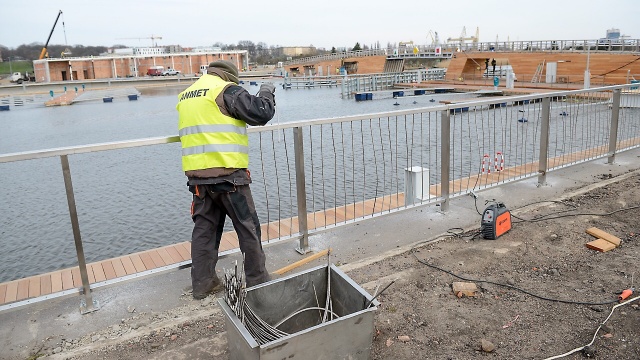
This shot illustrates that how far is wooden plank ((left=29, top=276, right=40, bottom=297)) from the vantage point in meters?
4.05

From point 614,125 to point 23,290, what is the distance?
316 inches

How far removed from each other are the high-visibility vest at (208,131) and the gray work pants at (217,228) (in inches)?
7.8

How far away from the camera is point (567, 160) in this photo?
7.67m

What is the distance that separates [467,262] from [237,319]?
98.5 inches

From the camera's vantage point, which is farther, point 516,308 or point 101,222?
point 101,222

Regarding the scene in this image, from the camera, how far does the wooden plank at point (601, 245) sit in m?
4.72

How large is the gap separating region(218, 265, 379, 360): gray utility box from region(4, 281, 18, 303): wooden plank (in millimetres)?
2051

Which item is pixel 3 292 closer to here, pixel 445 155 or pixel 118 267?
pixel 118 267

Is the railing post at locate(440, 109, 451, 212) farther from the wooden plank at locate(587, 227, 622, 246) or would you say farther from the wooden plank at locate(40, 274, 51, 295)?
the wooden plank at locate(40, 274, 51, 295)

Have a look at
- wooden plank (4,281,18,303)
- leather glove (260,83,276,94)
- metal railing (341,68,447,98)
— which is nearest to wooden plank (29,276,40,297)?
wooden plank (4,281,18,303)

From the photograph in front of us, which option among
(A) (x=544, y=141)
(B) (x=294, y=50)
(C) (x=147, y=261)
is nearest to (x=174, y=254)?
(C) (x=147, y=261)

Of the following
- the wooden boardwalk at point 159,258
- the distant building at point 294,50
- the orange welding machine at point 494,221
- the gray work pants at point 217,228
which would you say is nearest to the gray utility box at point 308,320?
the gray work pants at point 217,228

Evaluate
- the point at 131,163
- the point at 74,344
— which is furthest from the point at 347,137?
the point at 74,344

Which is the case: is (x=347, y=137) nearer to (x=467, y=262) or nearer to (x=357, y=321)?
(x=467, y=262)
